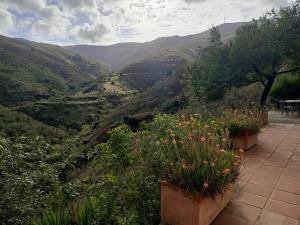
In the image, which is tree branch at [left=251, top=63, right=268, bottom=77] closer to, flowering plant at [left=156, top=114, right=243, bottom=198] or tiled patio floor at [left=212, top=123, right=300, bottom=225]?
tiled patio floor at [left=212, top=123, right=300, bottom=225]

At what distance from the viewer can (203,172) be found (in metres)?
2.74

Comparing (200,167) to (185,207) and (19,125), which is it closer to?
(185,207)

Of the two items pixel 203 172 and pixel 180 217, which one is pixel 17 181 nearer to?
pixel 180 217

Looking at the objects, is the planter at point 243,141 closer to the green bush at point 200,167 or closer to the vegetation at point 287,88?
the green bush at point 200,167

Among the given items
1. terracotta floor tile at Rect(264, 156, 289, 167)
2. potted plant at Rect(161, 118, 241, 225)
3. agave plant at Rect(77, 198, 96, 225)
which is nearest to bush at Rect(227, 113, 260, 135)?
terracotta floor tile at Rect(264, 156, 289, 167)

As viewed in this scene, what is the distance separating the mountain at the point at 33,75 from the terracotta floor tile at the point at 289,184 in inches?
2496

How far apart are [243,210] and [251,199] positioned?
1.06 ft

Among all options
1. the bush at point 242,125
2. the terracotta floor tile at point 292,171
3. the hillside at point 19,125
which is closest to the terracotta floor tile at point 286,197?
the terracotta floor tile at point 292,171

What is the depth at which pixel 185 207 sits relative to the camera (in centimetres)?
273

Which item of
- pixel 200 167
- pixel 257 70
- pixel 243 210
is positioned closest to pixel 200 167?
pixel 200 167

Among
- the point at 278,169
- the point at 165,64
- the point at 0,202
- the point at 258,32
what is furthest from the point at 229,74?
the point at 165,64

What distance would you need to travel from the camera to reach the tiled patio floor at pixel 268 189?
299 centimetres

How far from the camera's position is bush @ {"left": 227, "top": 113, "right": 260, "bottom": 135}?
5.57m

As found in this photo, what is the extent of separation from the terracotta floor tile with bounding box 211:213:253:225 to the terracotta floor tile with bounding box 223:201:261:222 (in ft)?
0.21
